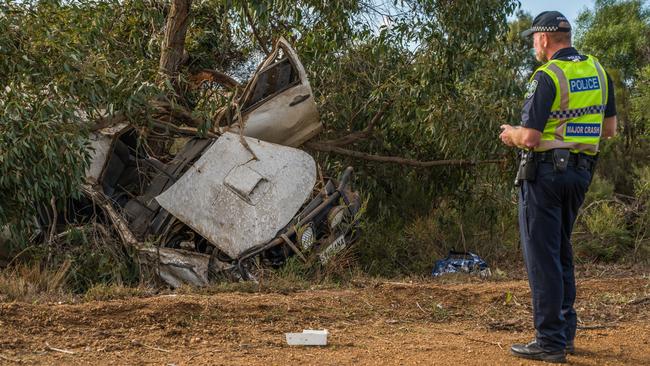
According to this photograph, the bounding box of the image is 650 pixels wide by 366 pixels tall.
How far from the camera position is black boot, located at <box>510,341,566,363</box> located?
4.50 metres

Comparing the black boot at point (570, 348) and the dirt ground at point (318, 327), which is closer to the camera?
the dirt ground at point (318, 327)

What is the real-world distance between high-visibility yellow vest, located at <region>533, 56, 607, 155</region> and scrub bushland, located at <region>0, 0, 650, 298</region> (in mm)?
3767

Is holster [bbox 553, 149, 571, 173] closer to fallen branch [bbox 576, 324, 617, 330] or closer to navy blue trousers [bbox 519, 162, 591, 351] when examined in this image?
navy blue trousers [bbox 519, 162, 591, 351]

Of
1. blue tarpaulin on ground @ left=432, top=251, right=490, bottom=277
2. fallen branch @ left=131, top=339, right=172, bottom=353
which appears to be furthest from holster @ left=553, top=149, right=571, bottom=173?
blue tarpaulin on ground @ left=432, top=251, right=490, bottom=277

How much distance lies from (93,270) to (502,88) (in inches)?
209

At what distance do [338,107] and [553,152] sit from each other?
6700mm

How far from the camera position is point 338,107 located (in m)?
11.0

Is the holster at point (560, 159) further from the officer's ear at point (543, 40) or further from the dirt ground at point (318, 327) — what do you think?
the dirt ground at point (318, 327)

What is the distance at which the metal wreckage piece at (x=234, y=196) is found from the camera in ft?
26.2

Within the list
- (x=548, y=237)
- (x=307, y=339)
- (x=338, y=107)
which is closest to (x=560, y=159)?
(x=548, y=237)

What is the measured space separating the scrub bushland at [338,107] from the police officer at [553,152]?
11.7 feet

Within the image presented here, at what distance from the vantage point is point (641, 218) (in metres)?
12.7

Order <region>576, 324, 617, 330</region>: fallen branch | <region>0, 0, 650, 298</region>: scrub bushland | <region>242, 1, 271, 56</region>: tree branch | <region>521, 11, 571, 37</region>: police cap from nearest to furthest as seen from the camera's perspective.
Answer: <region>521, 11, 571, 37</region>: police cap, <region>576, 324, 617, 330</region>: fallen branch, <region>0, 0, 650, 298</region>: scrub bushland, <region>242, 1, 271, 56</region>: tree branch

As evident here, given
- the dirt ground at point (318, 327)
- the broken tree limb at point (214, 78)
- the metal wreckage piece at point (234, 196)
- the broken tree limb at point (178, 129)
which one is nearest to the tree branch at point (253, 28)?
the broken tree limb at point (214, 78)
